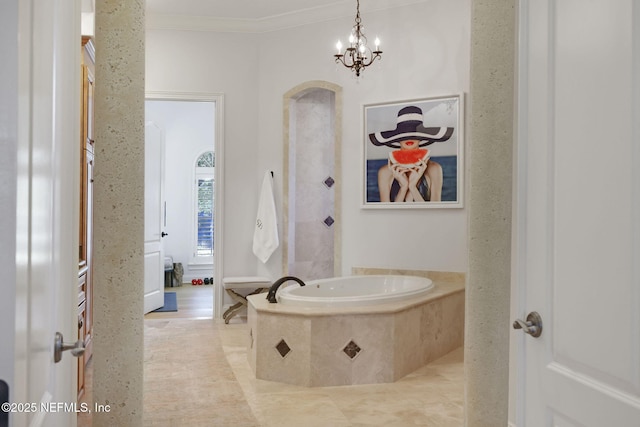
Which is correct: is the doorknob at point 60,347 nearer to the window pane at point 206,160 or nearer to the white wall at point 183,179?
the white wall at point 183,179

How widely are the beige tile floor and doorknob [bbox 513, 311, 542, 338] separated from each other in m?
1.82

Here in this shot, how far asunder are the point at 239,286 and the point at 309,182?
55.8 inches

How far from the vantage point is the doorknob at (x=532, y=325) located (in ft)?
5.25

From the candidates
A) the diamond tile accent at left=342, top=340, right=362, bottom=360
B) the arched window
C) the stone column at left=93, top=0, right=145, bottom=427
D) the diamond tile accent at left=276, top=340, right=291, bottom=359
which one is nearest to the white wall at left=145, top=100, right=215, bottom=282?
the arched window

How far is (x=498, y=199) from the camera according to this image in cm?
239

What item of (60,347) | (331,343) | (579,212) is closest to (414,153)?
(331,343)

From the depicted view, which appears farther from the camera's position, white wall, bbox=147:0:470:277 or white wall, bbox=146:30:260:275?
white wall, bbox=146:30:260:275

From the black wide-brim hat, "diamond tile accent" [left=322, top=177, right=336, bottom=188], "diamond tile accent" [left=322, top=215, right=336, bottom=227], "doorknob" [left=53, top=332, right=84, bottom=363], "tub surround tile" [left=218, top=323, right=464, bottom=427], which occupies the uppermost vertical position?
the black wide-brim hat

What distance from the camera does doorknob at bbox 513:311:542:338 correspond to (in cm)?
160

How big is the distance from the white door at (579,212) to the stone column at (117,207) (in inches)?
55.8

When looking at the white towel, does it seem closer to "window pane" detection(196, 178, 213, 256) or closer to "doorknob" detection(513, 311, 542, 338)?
"window pane" detection(196, 178, 213, 256)

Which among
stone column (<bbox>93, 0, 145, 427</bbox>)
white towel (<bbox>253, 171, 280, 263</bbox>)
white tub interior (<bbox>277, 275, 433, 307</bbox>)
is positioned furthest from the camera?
white towel (<bbox>253, 171, 280, 263</bbox>)

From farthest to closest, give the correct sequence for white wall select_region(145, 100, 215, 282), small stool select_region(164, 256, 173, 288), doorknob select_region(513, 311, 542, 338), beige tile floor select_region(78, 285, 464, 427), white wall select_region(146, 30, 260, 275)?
white wall select_region(145, 100, 215, 282) < small stool select_region(164, 256, 173, 288) < white wall select_region(146, 30, 260, 275) < beige tile floor select_region(78, 285, 464, 427) < doorknob select_region(513, 311, 542, 338)

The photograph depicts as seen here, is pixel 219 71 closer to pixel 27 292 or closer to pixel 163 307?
pixel 163 307
